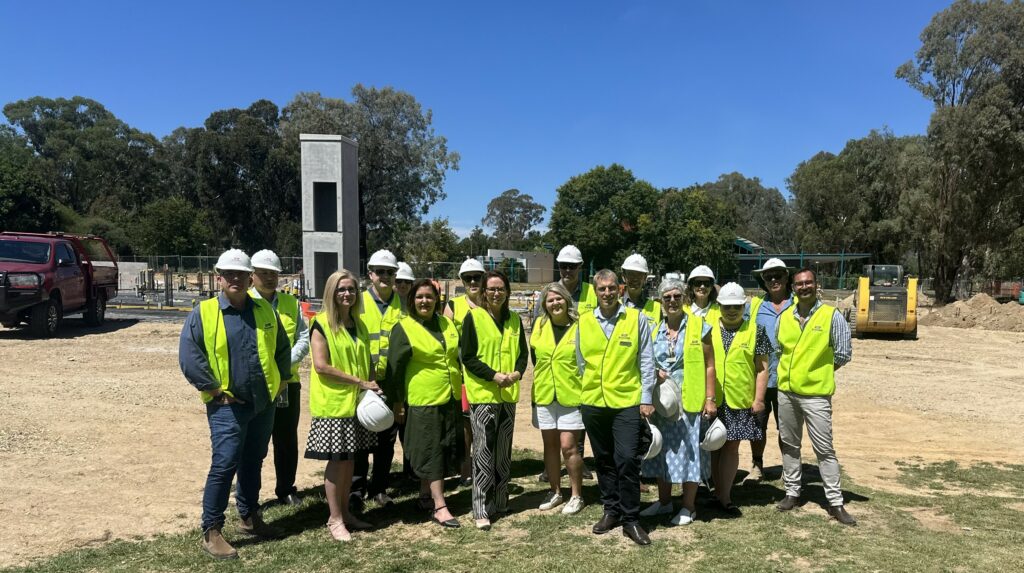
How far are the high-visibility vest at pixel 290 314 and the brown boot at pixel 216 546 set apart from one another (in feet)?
3.83

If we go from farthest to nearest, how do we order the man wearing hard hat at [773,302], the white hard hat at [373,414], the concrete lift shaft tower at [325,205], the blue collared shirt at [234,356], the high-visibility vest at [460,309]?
the concrete lift shaft tower at [325,205], the high-visibility vest at [460,309], the man wearing hard hat at [773,302], the white hard hat at [373,414], the blue collared shirt at [234,356]

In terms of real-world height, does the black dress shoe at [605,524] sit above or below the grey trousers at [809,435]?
below

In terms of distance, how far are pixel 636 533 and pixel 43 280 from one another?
14.1 metres

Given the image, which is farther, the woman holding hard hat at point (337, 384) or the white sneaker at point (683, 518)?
the white sneaker at point (683, 518)

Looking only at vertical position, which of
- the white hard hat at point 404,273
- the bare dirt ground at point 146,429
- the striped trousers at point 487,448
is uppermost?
the white hard hat at point 404,273

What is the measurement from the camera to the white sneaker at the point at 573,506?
4859 mm

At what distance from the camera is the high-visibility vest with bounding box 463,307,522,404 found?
4.61 m

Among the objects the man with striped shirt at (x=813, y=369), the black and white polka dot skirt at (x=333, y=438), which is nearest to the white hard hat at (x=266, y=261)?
the black and white polka dot skirt at (x=333, y=438)

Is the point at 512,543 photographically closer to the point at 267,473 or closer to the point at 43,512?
the point at 267,473

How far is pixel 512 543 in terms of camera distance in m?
4.34

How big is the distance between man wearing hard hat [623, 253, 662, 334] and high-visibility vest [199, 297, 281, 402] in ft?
8.68

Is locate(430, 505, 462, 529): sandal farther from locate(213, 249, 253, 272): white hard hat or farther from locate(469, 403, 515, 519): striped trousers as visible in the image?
locate(213, 249, 253, 272): white hard hat

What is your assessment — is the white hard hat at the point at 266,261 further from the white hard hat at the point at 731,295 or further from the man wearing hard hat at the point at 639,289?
the white hard hat at the point at 731,295

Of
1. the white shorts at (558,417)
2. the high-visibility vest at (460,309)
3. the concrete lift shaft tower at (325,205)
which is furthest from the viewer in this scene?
the concrete lift shaft tower at (325,205)
